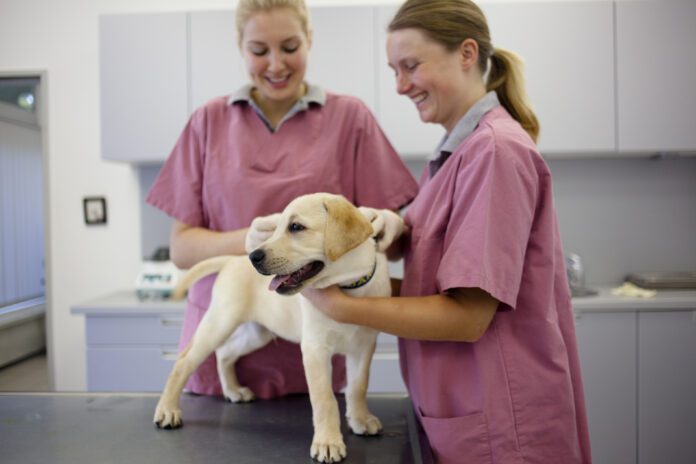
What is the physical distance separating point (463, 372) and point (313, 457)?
0.30 meters

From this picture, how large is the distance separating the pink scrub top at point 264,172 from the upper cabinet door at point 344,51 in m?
1.42

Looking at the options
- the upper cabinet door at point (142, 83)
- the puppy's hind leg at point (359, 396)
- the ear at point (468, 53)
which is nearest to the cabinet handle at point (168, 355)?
the upper cabinet door at point (142, 83)

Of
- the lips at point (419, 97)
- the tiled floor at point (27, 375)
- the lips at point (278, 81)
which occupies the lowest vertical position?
the tiled floor at point (27, 375)

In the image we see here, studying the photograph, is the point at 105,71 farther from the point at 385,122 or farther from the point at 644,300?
the point at 644,300

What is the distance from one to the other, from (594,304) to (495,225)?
190 centimetres

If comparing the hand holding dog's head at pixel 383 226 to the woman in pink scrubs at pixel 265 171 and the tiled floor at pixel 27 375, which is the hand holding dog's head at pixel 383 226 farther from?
the tiled floor at pixel 27 375

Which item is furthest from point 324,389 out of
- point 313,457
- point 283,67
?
point 283,67

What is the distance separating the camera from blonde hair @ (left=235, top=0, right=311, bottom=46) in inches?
47.7

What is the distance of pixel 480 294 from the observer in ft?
3.08

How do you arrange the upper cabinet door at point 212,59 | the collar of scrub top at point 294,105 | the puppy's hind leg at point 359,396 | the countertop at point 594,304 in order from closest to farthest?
the puppy's hind leg at point 359,396, the collar of scrub top at point 294,105, the countertop at point 594,304, the upper cabinet door at point 212,59

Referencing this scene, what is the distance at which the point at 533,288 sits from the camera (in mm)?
957

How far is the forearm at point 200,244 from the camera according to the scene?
1.28m

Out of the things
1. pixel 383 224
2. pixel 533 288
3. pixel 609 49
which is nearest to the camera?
pixel 533 288

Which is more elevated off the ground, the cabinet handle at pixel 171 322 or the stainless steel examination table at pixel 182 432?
the stainless steel examination table at pixel 182 432
